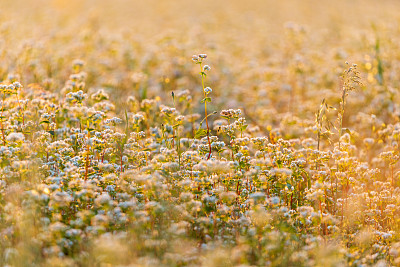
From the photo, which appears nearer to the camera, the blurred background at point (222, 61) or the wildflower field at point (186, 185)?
the wildflower field at point (186, 185)

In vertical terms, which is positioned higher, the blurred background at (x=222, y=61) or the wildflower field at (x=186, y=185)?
the blurred background at (x=222, y=61)

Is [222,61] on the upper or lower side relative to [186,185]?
upper

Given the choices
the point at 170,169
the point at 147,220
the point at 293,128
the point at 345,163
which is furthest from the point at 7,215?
the point at 293,128

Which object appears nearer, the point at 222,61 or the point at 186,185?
the point at 186,185

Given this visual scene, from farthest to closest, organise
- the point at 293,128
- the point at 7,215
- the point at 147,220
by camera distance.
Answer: the point at 293,128 → the point at 147,220 → the point at 7,215

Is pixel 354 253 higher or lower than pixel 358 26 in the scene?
lower

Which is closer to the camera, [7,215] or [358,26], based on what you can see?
[7,215]

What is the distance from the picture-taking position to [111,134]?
6.42 m

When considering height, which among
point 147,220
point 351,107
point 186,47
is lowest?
point 147,220

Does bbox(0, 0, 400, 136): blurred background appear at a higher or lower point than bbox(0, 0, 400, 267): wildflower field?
higher

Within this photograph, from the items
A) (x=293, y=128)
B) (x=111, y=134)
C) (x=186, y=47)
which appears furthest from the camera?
(x=186, y=47)

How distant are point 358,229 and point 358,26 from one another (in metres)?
20.3

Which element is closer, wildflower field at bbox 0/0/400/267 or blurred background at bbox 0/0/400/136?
wildflower field at bbox 0/0/400/267

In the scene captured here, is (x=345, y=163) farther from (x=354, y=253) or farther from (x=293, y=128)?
(x=293, y=128)
